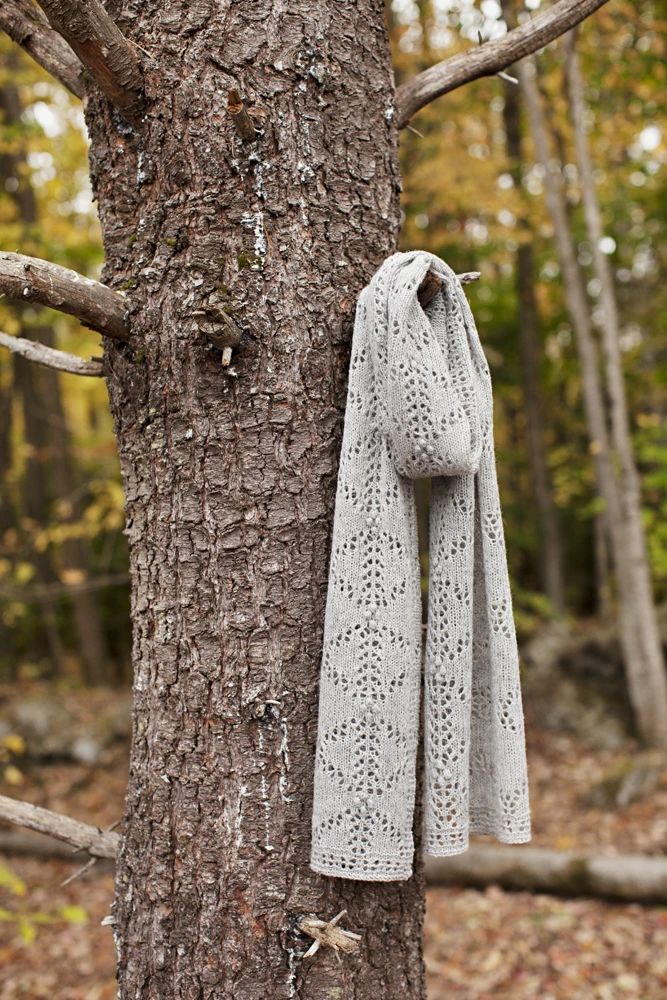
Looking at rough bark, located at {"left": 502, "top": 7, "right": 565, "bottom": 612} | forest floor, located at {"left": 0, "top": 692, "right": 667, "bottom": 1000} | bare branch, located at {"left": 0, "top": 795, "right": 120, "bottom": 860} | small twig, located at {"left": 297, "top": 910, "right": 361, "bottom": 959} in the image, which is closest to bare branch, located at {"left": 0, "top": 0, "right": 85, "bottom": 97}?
bare branch, located at {"left": 0, "top": 795, "right": 120, "bottom": 860}

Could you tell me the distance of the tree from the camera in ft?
5.02

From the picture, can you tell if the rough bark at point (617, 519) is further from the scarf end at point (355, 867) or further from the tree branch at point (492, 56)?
the scarf end at point (355, 867)

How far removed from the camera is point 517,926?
13.7 feet

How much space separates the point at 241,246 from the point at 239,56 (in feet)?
1.13

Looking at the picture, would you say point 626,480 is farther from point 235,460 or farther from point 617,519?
point 235,460

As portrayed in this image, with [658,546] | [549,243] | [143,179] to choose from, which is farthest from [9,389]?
[143,179]

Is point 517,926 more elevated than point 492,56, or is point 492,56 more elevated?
point 492,56

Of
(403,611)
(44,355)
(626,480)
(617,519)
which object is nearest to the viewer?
(403,611)

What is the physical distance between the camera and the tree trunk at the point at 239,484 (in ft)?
5.03

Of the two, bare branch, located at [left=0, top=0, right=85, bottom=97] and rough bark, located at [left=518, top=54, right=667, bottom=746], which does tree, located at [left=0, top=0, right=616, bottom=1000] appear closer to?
bare branch, located at [left=0, top=0, right=85, bottom=97]

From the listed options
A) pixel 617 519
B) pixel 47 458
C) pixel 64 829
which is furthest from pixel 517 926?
pixel 47 458

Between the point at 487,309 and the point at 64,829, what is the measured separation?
8546 mm

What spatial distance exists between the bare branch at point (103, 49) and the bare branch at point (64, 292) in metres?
0.33

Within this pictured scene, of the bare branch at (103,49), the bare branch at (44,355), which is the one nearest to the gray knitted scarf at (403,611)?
the bare branch at (103,49)
